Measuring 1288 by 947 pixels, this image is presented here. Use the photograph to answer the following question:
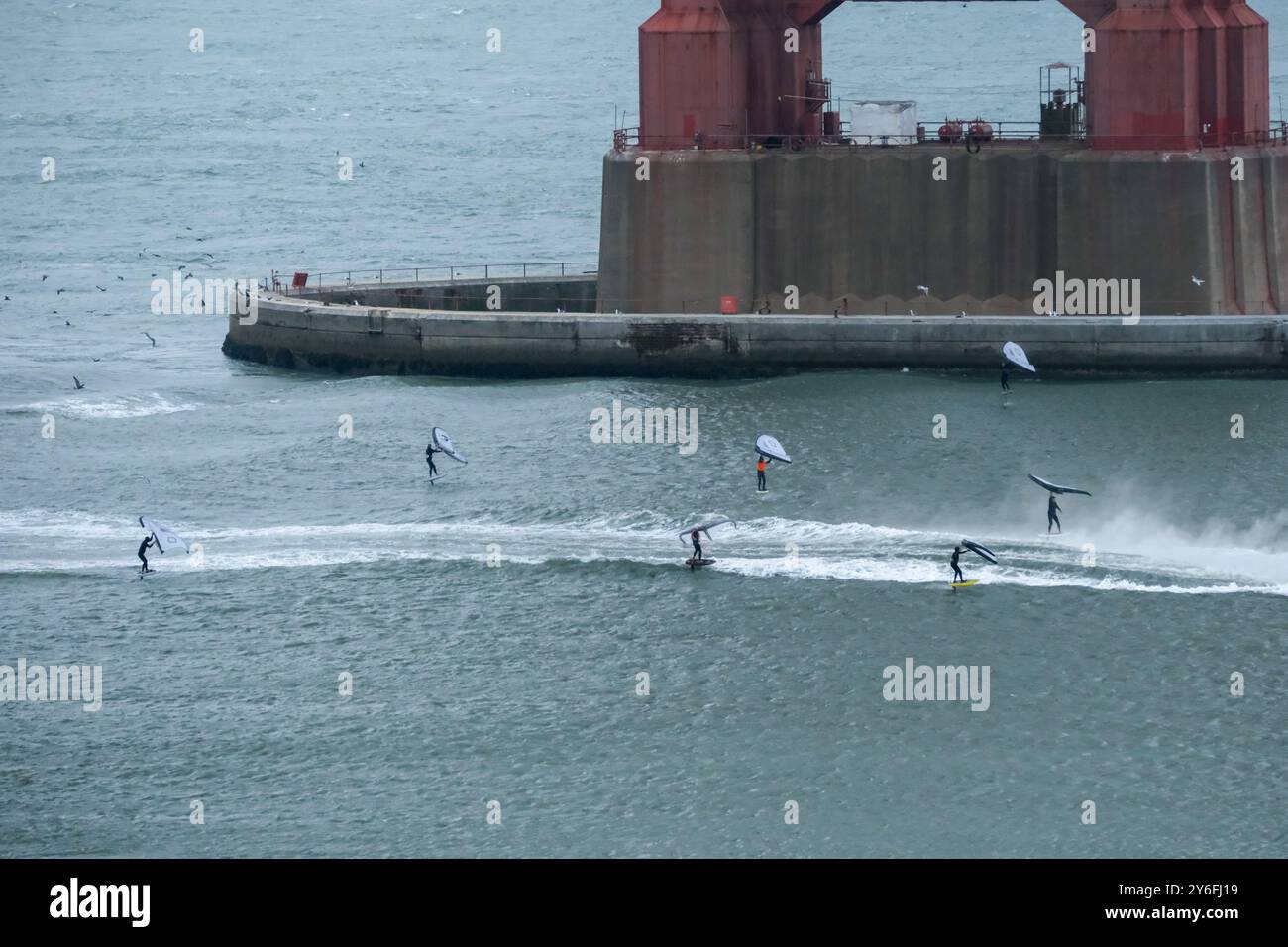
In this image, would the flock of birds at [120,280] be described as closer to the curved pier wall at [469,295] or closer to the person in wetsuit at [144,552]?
the curved pier wall at [469,295]

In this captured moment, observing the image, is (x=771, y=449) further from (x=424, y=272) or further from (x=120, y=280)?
(x=120, y=280)

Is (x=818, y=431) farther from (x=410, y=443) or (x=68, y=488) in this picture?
(x=68, y=488)

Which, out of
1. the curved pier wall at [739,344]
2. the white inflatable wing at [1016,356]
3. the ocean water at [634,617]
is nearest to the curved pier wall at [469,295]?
the curved pier wall at [739,344]

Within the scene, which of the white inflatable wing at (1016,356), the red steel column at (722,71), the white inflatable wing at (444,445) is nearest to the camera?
the white inflatable wing at (444,445)

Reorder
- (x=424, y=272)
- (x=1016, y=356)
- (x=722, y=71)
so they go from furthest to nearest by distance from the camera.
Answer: (x=424, y=272) → (x=722, y=71) → (x=1016, y=356)

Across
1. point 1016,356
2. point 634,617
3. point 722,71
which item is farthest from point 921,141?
point 634,617
